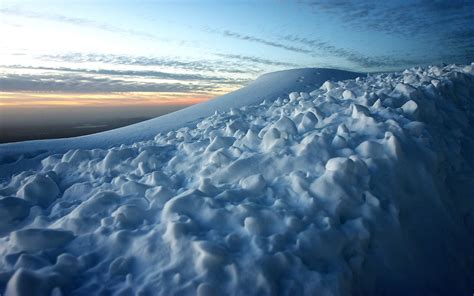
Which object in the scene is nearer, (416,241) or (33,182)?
(416,241)

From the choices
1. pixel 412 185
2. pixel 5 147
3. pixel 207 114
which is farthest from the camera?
pixel 207 114

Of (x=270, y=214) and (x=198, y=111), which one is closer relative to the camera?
(x=270, y=214)

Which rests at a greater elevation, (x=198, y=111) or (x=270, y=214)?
(x=270, y=214)

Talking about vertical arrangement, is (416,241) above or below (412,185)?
below

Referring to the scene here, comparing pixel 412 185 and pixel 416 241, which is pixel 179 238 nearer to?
pixel 416 241

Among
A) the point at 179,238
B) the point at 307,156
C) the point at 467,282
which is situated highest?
the point at 307,156

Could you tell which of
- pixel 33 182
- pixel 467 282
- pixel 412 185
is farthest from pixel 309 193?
pixel 33 182

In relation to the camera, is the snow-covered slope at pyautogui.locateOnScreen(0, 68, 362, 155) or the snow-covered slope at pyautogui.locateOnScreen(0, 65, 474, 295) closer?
the snow-covered slope at pyautogui.locateOnScreen(0, 65, 474, 295)

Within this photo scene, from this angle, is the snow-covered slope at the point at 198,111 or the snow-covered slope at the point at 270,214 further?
the snow-covered slope at the point at 198,111
